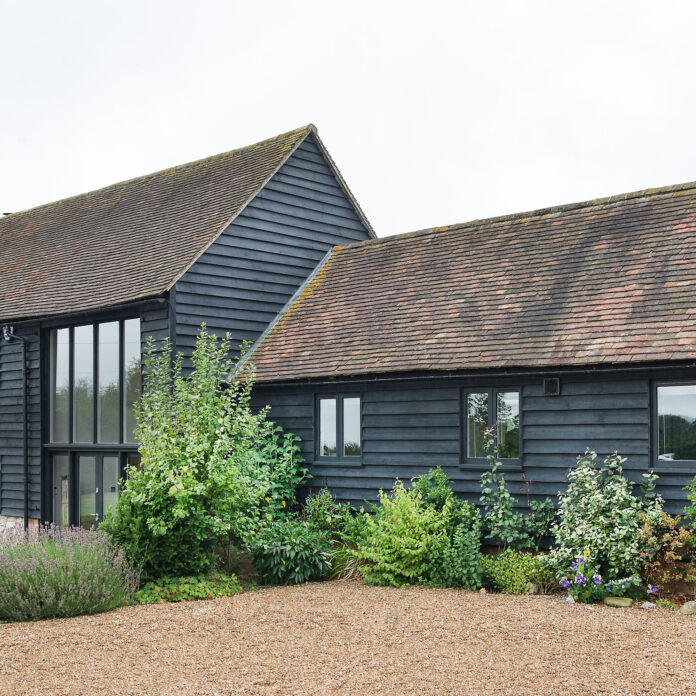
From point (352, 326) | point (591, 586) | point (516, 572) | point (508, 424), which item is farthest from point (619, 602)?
point (352, 326)

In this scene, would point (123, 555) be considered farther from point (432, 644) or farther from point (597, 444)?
point (597, 444)

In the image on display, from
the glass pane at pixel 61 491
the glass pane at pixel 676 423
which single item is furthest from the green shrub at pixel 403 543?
the glass pane at pixel 61 491

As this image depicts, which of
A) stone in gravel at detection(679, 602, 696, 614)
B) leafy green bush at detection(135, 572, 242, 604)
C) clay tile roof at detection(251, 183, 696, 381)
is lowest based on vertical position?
leafy green bush at detection(135, 572, 242, 604)

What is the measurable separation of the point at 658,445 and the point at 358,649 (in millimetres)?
5262

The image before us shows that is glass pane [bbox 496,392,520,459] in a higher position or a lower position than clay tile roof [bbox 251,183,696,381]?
lower

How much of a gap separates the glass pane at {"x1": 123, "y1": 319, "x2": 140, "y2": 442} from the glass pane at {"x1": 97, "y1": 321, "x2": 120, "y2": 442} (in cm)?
23

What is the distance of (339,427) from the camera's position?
1459cm

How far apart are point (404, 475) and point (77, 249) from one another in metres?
9.71

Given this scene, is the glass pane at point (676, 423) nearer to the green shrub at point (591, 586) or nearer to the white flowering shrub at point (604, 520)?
the white flowering shrub at point (604, 520)

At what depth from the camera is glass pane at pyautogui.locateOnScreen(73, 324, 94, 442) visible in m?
16.7

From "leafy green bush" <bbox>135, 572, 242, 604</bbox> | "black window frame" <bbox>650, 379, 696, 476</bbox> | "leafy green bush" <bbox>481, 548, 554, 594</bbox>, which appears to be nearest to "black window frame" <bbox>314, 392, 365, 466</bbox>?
"leafy green bush" <bbox>481, 548, 554, 594</bbox>

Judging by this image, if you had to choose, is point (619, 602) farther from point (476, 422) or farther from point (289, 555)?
point (289, 555)

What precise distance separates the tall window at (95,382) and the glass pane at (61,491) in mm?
450

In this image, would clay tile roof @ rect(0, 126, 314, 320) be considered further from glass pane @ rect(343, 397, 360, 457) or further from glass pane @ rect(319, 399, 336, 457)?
glass pane @ rect(343, 397, 360, 457)
